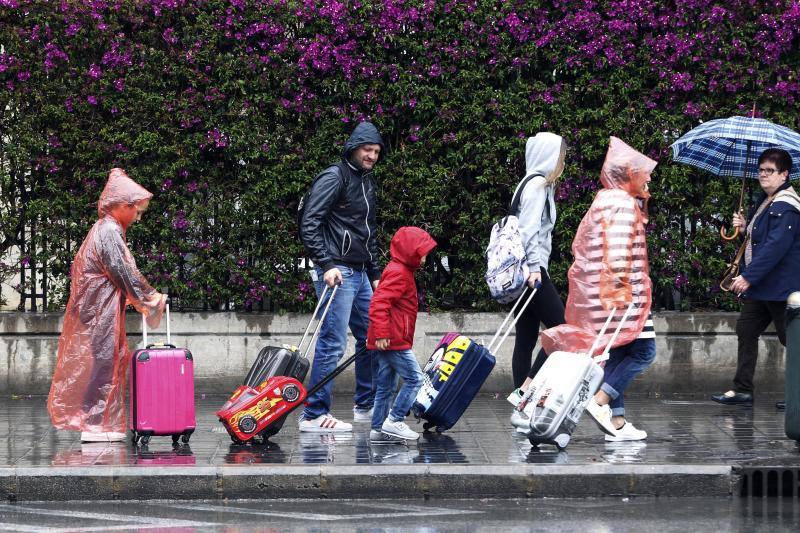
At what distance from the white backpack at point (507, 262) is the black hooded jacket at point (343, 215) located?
0.89 m

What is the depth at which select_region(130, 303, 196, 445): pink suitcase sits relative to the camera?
27.7ft

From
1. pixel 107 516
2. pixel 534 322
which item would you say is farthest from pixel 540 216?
pixel 107 516

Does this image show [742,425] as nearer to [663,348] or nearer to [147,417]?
[663,348]

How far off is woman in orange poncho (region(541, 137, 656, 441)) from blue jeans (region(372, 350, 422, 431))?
922mm

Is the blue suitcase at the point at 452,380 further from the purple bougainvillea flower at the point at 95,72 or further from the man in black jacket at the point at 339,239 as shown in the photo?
the purple bougainvillea flower at the point at 95,72

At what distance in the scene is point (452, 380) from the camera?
8.69 metres

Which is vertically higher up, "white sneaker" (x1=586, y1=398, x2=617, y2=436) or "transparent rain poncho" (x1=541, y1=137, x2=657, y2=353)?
"transparent rain poncho" (x1=541, y1=137, x2=657, y2=353)

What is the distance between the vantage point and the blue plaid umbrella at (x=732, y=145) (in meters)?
10.0

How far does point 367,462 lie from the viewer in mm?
7781

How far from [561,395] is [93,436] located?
308 cm

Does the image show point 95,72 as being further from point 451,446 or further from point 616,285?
point 616,285

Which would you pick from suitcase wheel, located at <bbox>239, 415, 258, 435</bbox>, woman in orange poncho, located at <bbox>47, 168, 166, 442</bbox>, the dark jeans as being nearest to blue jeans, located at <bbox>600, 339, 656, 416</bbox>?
the dark jeans

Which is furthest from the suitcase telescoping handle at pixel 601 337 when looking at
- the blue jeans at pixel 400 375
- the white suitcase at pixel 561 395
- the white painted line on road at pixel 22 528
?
the white painted line on road at pixel 22 528

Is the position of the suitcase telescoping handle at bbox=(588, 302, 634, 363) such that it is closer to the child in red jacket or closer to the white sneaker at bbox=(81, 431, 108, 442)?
the child in red jacket
